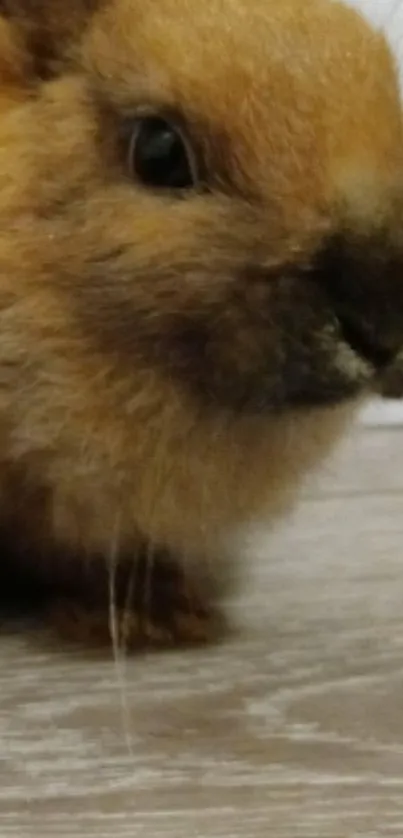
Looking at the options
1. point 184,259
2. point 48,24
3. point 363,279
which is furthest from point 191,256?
point 48,24

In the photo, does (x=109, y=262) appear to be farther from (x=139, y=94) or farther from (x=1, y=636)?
(x=1, y=636)

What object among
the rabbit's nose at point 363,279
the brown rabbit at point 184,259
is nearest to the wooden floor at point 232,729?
the brown rabbit at point 184,259

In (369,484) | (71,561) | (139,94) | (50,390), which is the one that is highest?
(139,94)

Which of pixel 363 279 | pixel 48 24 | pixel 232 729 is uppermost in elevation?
pixel 48 24

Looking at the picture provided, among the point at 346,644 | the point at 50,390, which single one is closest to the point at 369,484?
the point at 346,644

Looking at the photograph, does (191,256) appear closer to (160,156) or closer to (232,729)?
(160,156)

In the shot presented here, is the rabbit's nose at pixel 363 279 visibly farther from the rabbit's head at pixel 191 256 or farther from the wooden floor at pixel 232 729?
the wooden floor at pixel 232 729

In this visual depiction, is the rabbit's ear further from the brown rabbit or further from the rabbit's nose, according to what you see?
the rabbit's nose
